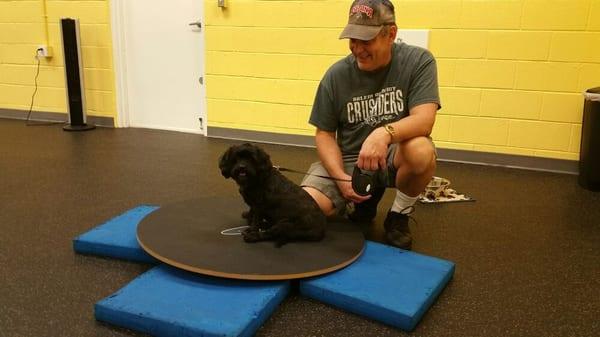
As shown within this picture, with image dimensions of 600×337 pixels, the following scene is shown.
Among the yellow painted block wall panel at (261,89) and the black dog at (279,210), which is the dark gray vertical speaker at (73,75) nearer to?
the yellow painted block wall panel at (261,89)

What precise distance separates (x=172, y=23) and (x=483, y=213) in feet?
9.89

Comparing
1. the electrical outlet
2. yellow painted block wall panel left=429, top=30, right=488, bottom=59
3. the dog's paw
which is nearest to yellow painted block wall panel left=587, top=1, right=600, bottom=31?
yellow painted block wall panel left=429, top=30, right=488, bottom=59

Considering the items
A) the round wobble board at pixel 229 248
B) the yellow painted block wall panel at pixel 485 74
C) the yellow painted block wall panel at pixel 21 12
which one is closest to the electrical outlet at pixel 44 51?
the yellow painted block wall panel at pixel 21 12

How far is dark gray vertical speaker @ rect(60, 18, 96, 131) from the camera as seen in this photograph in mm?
4371

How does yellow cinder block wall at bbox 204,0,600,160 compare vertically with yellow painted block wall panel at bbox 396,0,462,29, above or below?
below

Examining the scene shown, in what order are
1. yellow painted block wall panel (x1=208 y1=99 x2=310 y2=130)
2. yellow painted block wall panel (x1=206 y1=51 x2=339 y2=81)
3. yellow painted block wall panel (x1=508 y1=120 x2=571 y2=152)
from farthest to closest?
1. yellow painted block wall panel (x1=208 y1=99 x2=310 y2=130)
2. yellow painted block wall panel (x1=206 y1=51 x2=339 y2=81)
3. yellow painted block wall panel (x1=508 y1=120 x2=571 y2=152)

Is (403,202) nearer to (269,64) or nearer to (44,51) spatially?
(269,64)

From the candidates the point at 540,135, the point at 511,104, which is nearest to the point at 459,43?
the point at 511,104

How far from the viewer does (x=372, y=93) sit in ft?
6.75

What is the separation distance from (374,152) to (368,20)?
475 millimetres

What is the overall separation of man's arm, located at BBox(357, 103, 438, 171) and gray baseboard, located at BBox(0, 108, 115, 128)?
352 cm

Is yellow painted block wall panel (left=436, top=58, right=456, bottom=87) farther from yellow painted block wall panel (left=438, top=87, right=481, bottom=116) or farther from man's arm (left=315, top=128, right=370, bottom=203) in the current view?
man's arm (left=315, top=128, right=370, bottom=203)

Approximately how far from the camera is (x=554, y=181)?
127 inches

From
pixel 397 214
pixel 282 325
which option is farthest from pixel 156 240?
pixel 397 214
